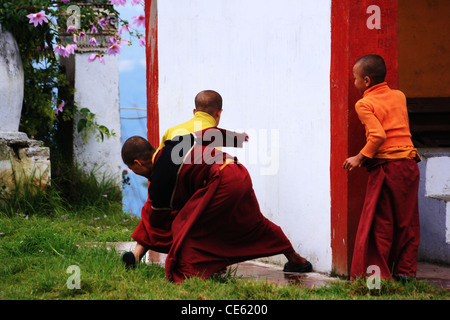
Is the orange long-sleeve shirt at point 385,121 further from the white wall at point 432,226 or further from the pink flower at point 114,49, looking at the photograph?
the pink flower at point 114,49

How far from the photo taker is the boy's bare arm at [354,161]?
370 cm

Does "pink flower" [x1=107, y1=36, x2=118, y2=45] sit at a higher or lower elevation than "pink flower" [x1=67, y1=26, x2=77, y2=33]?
lower

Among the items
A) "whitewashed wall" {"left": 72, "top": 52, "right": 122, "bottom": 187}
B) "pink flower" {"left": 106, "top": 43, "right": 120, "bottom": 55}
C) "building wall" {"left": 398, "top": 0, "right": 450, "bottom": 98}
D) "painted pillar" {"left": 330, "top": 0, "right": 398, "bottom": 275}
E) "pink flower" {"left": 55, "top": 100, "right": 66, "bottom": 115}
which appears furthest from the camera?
"whitewashed wall" {"left": 72, "top": 52, "right": 122, "bottom": 187}

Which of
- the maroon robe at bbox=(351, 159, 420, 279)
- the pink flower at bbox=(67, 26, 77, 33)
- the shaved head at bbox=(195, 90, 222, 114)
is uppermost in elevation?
the pink flower at bbox=(67, 26, 77, 33)

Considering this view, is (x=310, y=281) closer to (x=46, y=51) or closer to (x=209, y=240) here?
(x=209, y=240)

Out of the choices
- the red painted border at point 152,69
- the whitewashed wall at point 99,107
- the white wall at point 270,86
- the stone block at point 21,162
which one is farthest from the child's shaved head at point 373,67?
the whitewashed wall at point 99,107

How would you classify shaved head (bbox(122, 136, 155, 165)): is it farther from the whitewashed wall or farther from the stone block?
the whitewashed wall

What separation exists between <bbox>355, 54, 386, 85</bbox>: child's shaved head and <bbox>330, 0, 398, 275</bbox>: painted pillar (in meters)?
0.15

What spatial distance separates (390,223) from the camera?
3713 millimetres

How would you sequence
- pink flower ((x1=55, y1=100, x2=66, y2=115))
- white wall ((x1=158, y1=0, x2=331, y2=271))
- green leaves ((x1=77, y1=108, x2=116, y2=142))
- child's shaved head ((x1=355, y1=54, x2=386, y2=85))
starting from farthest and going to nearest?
green leaves ((x1=77, y1=108, x2=116, y2=142)), pink flower ((x1=55, y1=100, x2=66, y2=115)), white wall ((x1=158, y1=0, x2=331, y2=271)), child's shaved head ((x1=355, y1=54, x2=386, y2=85))

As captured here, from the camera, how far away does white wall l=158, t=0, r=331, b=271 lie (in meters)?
4.30

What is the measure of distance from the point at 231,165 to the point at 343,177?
2.36ft
